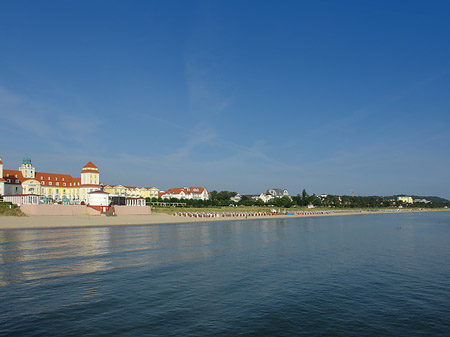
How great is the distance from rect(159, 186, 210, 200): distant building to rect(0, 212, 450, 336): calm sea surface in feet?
454

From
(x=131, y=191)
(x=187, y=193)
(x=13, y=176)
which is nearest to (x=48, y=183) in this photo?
(x=13, y=176)

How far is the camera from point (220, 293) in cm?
1788

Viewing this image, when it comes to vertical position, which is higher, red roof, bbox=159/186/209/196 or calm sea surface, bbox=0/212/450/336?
red roof, bbox=159/186/209/196

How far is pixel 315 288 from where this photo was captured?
19.2m

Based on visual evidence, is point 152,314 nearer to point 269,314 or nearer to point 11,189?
point 269,314

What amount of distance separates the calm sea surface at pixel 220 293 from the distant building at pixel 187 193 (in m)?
138

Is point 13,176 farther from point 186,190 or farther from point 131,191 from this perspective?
point 186,190

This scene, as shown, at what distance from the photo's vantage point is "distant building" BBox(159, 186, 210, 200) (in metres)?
170

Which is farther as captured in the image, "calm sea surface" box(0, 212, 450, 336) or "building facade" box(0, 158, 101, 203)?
"building facade" box(0, 158, 101, 203)

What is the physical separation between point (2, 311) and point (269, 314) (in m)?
11.8

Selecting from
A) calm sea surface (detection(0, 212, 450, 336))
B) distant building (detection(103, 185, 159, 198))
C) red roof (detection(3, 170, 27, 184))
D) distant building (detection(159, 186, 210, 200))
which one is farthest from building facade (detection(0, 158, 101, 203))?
calm sea surface (detection(0, 212, 450, 336))

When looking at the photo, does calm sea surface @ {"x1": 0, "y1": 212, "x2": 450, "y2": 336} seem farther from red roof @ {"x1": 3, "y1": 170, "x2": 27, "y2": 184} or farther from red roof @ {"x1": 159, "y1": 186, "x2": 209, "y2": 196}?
red roof @ {"x1": 159, "y1": 186, "x2": 209, "y2": 196}

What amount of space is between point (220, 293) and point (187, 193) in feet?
514

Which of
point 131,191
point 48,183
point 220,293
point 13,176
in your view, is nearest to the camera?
point 220,293
